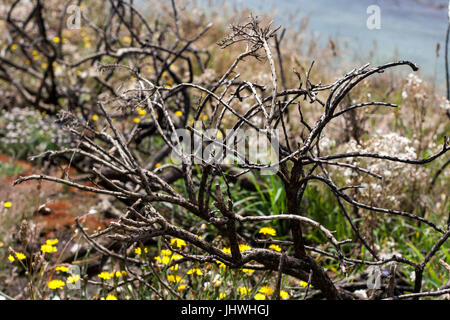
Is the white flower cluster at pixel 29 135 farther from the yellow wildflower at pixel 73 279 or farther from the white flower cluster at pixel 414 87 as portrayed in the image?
the white flower cluster at pixel 414 87

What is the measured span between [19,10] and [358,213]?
7.18 m

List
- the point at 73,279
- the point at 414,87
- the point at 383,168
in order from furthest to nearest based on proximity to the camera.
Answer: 1. the point at 414,87
2. the point at 383,168
3. the point at 73,279

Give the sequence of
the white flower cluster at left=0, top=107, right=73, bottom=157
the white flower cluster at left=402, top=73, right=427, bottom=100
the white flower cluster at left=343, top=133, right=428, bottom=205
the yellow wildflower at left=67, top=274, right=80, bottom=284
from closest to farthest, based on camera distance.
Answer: the yellow wildflower at left=67, top=274, right=80, bottom=284 < the white flower cluster at left=343, top=133, right=428, bottom=205 < the white flower cluster at left=402, top=73, right=427, bottom=100 < the white flower cluster at left=0, top=107, right=73, bottom=157

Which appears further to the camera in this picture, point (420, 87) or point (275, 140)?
point (420, 87)

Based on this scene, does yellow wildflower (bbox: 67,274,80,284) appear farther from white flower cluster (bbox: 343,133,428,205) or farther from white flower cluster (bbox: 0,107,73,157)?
white flower cluster (bbox: 0,107,73,157)

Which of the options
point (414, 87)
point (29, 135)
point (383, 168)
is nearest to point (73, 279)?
point (383, 168)

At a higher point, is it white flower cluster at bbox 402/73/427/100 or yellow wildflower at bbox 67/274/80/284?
white flower cluster at bbox 402/73/427/100

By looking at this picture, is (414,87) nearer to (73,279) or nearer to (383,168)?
(383,168)

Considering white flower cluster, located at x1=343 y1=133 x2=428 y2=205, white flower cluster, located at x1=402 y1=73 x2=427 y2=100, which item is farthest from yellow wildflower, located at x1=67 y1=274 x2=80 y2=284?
white flower cluster, located at x1=402 y1=73 x2=427 y2=100

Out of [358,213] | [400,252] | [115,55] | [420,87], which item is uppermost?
[115,55]

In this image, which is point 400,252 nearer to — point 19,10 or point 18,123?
point 18,123
